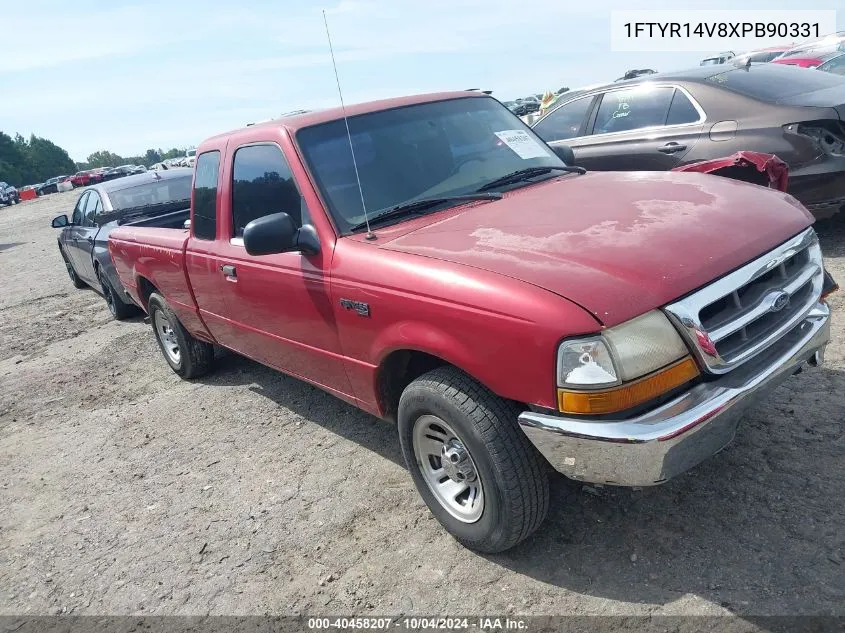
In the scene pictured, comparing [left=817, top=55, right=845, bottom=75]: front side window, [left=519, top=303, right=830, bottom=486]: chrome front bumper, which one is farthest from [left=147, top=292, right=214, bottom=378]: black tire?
[left=817, top=55, right=845, bottom=75]: front side window

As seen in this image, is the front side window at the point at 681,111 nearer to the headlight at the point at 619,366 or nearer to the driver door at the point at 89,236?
the headlight at the point at 619,366

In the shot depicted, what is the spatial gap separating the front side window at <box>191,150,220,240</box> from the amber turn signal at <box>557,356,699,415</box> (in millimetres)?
2783

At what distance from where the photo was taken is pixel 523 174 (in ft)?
12.3

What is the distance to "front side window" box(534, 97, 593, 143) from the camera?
7051 mm

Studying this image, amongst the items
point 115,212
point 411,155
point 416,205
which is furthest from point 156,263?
point 115,212

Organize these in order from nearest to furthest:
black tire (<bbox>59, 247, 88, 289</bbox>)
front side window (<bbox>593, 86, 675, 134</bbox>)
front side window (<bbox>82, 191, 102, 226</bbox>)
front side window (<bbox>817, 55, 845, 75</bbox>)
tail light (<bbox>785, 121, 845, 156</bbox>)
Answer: tail light (<bbox>785, 121, 845, 156</bbox>), front side window (<bbox>593, 86, 675, 134</bbox>), front side window (<bbox>82, 191, 102, 226</bbox>), black tire (<bbox>59, 247, 88, 289</bbox>), front side window (<bbox>817, 55, 845, 75</bbox>)

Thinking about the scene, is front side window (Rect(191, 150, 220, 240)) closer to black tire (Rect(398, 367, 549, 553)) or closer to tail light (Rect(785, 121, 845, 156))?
black tire (Rect(398, 367, 549, 553))

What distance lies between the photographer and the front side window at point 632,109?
6241 millimetres

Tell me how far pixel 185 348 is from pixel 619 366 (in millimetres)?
4129

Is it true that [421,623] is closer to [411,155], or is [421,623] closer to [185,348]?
[411,155]

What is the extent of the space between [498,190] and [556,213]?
24.7 inches

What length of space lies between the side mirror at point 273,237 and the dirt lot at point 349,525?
135cm

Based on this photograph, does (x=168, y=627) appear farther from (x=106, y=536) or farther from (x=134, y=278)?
(x=134, y=278)

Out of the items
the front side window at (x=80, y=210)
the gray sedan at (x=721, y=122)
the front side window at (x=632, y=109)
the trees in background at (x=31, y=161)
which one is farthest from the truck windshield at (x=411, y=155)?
the trees in background at (x=31, y=161)
